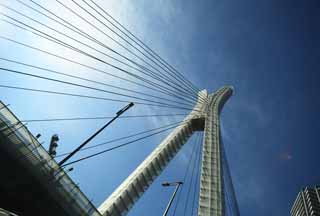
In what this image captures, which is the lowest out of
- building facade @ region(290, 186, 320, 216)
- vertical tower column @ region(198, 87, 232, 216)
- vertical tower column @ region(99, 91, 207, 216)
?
building facade @ region(290, 186, 320, 216)

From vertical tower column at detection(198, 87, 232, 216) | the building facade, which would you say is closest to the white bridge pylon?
vertical tower column at detection(198, 87, 232, 216)

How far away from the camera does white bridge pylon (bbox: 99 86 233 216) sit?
24.4 metres

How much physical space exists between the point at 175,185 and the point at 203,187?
5.91 m

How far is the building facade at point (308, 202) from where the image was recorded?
11638cm

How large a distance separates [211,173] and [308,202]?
114458 mm

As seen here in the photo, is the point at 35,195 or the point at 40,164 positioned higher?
the point at 40,164

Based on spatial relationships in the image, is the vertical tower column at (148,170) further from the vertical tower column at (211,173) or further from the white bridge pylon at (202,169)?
the vertical tower column at (211,173)

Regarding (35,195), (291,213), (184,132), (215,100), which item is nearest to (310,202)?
(291,213)

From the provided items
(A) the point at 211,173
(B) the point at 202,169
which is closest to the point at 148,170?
(B) the point at 202,169

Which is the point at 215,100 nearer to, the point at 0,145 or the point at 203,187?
the point at 203,187

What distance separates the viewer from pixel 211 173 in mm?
28719

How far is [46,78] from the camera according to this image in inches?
726

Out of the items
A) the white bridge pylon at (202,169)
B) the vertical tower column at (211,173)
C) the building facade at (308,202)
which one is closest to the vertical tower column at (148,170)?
the white bridge pylon at (202,169)

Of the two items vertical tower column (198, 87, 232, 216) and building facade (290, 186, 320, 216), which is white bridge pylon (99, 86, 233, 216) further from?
building facade (290, 186, 320, 216)
